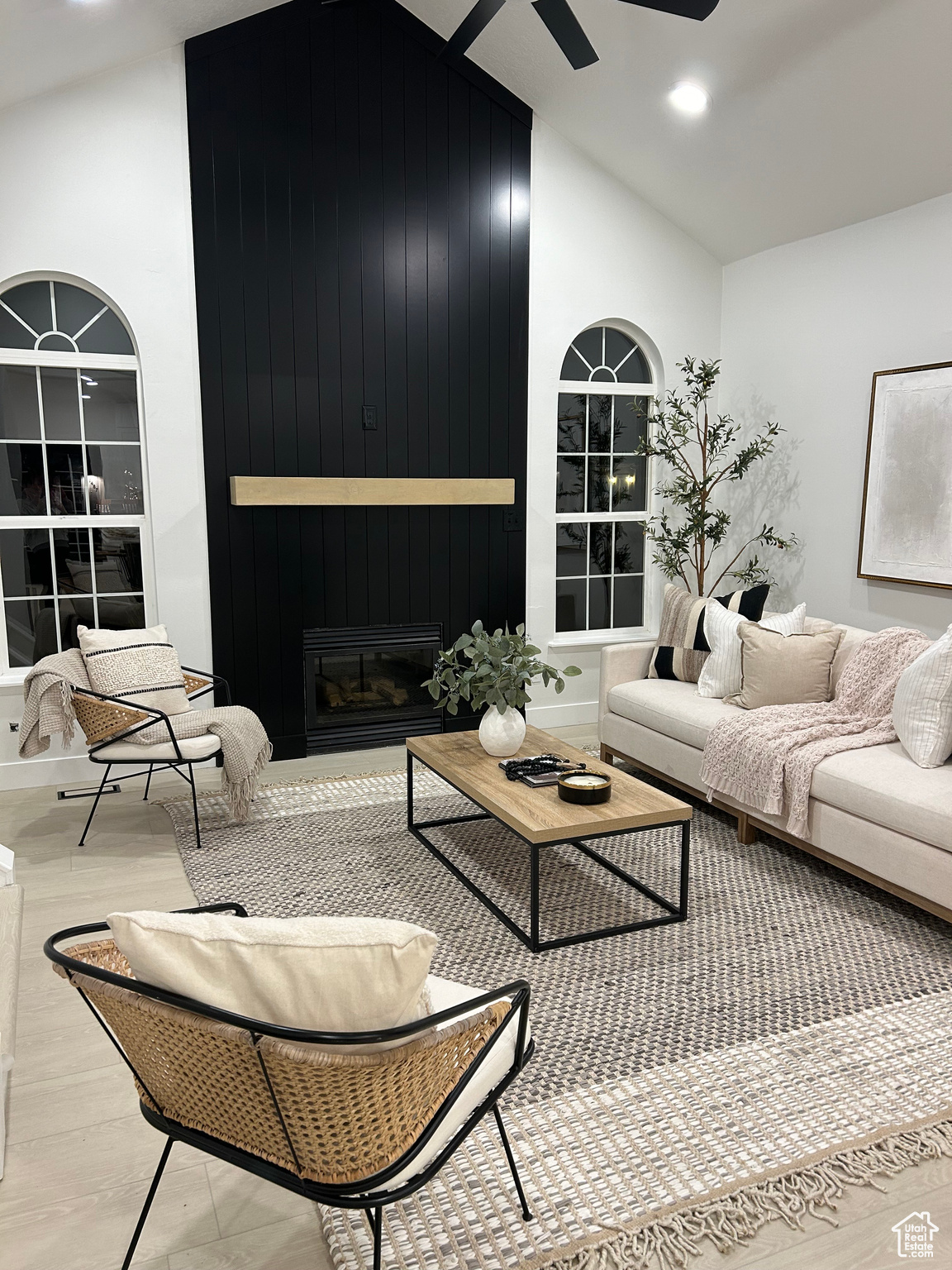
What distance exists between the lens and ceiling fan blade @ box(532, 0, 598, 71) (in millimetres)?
3189

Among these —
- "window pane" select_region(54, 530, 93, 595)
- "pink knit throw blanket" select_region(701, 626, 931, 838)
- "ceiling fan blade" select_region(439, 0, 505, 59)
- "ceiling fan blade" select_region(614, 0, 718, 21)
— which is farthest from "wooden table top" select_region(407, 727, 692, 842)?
"ceiling fan blade" select_region(439, 0, 505, 59)

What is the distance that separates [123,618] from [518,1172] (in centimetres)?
355

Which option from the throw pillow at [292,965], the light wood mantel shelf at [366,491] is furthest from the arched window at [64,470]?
the throw pillow at [292,965]

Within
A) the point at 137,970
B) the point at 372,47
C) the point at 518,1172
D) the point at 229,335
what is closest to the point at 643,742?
the point at 518,1172

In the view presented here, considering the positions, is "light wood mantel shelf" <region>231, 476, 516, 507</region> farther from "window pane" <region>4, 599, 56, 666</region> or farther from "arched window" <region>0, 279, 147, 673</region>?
"window pane" <region>4, 599, 56, 666</region>

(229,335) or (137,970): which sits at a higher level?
(229,335)

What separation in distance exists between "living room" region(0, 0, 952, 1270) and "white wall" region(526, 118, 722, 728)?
0.09 ft

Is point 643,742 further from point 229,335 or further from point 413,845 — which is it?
point 229,335

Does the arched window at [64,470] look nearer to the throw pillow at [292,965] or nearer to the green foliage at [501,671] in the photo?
the green foliage at [501,671]

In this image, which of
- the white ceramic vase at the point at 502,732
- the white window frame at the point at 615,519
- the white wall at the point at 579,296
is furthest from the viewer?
the white window frame at the point at 615,519

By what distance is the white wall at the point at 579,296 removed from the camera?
5.18 m

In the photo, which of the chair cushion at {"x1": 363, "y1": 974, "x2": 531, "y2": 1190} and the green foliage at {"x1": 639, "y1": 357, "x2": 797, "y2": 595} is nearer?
the chair cushion at {"x1": 363, "y1": 974, "x2": 531, "y2": 1190}

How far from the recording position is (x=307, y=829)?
3.90 m

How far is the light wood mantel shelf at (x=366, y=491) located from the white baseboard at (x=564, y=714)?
4.15 feet
